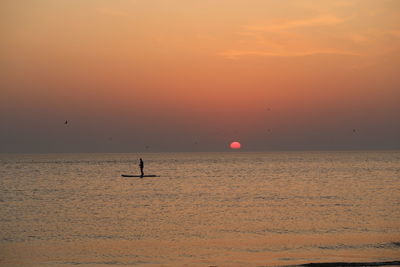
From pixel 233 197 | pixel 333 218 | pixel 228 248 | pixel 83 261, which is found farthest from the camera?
pixel 233 197

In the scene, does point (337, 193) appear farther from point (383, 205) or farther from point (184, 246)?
point (184, 246)

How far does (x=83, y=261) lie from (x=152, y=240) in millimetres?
5741

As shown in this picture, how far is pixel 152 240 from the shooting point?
98.2ft

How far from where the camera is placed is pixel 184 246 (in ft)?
92.5

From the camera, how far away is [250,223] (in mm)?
36125

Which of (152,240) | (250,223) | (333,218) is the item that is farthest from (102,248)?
(333,218)

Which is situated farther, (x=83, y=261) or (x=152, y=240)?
(x=152, y=240)

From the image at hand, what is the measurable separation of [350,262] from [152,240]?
11188 mm

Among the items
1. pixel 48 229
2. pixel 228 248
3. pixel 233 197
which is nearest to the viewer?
pixel 228 248

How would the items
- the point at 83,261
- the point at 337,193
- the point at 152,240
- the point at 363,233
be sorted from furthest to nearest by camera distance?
the point at 337,193
the point at 363,233
the point at 152,240
the point at 83,261

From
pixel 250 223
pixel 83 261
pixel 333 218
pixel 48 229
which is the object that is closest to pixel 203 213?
pixel 250 223

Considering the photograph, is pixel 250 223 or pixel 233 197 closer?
pixel 250 223

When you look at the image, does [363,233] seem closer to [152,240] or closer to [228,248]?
[228,248]

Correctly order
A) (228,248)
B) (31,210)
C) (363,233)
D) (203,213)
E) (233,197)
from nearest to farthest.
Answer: (228,248), (363,233), (203,213), (31,210), (233,197)
